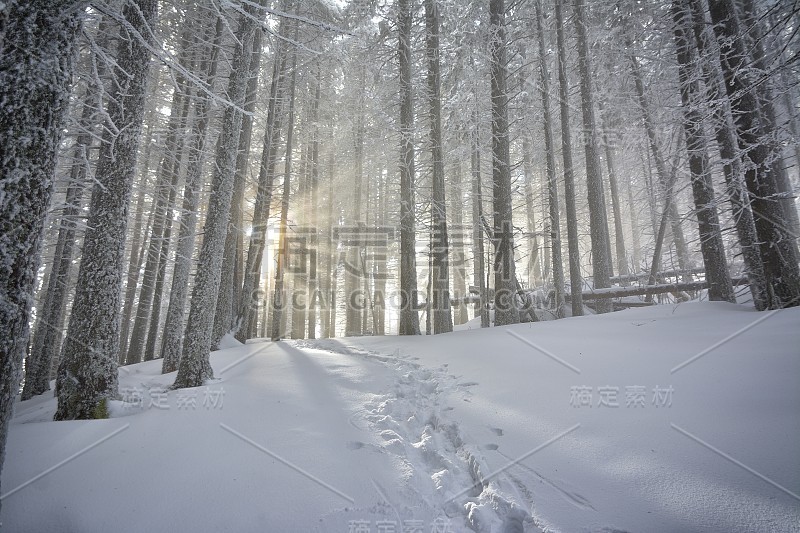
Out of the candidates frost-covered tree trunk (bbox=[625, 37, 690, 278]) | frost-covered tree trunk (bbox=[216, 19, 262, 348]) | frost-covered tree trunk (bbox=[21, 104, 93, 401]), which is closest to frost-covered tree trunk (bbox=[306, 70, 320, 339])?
frost-covered tree trunk (bbox=[216, 19, 262, 348])

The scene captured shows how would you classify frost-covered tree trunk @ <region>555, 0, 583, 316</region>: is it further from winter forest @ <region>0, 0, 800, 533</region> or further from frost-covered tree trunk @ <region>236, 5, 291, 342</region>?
frost-covered tree trunk @ <region>236, 5, 291, 342</region>

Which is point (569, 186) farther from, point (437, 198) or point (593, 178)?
point (437, 198)

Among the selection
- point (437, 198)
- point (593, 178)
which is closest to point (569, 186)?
point (593, 178)

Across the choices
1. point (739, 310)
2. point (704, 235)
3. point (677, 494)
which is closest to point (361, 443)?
point (677, 494)

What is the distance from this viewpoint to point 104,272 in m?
4.36

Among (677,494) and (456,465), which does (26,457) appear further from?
(677,494)

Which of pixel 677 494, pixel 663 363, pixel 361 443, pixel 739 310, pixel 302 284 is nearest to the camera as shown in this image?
pixel 677 494

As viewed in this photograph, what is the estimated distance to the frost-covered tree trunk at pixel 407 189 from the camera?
9.06 metres

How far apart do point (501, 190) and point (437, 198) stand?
1.76 metres

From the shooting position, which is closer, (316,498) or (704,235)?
(316,498)

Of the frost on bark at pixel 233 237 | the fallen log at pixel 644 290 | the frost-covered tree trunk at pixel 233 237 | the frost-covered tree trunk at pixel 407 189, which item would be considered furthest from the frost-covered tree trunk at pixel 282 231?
the fallen log at pixel 644 290

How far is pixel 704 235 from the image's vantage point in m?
6.38

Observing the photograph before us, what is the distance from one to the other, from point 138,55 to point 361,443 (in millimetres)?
5966

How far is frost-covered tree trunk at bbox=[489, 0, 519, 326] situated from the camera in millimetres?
8547
